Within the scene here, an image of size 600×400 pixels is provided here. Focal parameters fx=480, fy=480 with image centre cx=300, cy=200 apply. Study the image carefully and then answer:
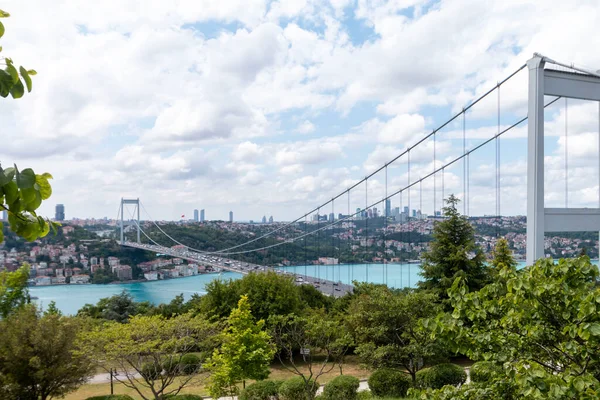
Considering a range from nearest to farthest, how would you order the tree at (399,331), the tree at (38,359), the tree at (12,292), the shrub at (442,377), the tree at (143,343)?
the tree at (143,343) → the tree at (38,359) → the tree at (399,331) → the shrub at (442,377) → the tree at (12,292)

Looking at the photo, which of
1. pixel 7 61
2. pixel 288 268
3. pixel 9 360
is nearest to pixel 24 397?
pixel 9 360

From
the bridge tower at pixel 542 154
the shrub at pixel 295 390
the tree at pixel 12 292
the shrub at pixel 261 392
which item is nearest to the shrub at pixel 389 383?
the shrub at pixel 295 390

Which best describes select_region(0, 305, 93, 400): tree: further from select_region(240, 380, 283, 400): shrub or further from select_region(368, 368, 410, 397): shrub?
select_region(368, 368, 410, 397): shrub

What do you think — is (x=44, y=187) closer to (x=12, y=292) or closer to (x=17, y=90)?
(x=17, y=90)

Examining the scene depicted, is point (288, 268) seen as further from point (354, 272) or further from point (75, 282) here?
point (75, 282)

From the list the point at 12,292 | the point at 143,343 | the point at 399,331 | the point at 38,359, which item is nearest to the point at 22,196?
the point at 143,343

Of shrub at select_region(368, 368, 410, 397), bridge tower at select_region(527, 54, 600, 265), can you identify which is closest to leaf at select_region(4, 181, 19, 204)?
bridge tower at select_region(527, 54, 600, 265)

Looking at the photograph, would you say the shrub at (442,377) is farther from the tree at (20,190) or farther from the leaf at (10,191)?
the leaf at (10,191)
